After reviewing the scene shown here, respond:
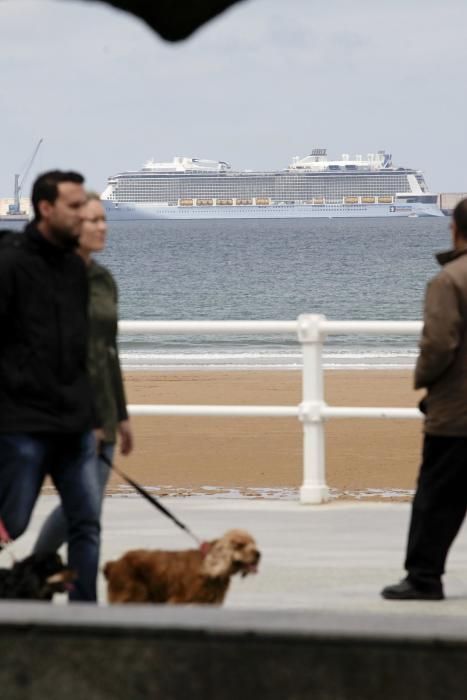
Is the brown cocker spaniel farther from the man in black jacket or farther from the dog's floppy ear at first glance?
the man in black jacket

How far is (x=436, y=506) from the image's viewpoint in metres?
6.57

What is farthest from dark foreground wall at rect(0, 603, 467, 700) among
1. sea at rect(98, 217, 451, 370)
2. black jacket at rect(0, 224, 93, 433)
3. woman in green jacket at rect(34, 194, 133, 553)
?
sea at rect(98, 217, 451, 370)

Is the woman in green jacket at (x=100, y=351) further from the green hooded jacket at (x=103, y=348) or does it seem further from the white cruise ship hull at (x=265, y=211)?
the white cruise ship hull at (x=265, y=211)

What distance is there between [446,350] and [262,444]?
9506 mm

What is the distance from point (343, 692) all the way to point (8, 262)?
1967 mm

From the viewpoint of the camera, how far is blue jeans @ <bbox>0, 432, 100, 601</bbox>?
16.9 feet

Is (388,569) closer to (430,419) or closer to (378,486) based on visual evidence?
(430,419)

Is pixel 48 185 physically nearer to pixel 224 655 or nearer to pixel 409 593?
pixel 224 655

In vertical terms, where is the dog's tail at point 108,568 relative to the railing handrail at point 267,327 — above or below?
below

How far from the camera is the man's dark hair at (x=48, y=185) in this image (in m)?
5.18

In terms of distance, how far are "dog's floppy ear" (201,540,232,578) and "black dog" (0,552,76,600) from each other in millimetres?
491

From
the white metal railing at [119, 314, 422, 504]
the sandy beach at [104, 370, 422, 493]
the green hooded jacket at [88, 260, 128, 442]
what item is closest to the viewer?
the green hooded jacket at [88, 260, 128, 442]

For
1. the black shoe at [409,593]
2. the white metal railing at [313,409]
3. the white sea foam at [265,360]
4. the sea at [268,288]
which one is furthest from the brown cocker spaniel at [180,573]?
the sea at [268,288]

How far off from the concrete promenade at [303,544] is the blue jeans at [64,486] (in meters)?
1.32
